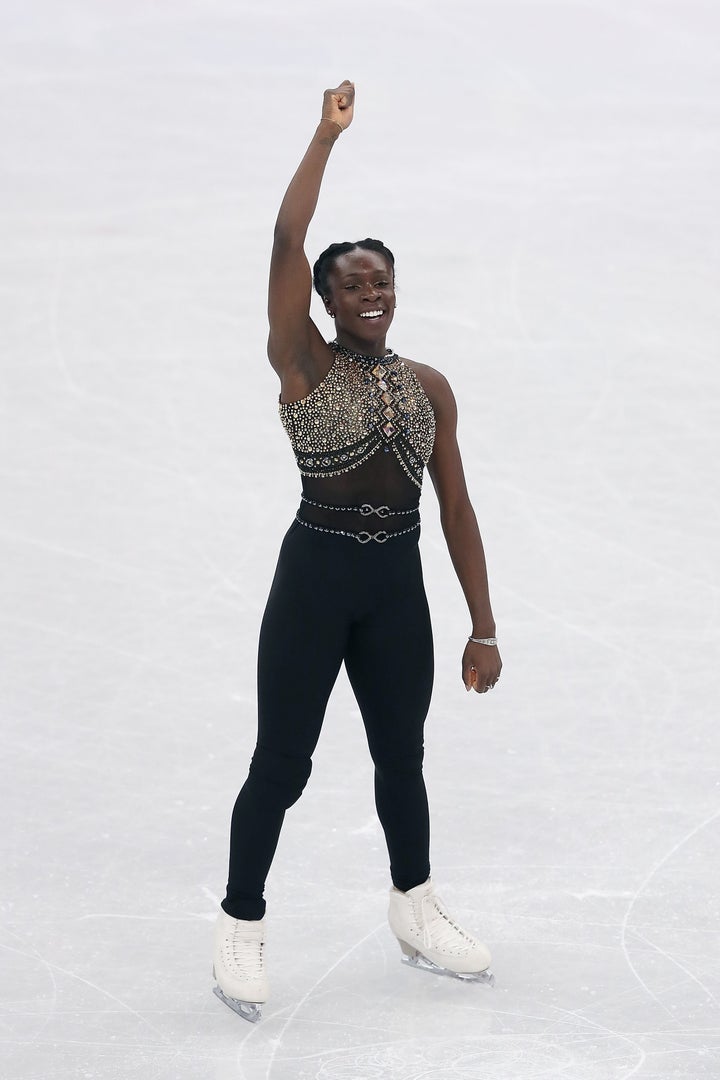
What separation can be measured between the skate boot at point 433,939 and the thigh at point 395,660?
0.39 meters

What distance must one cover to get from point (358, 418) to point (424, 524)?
2.90 meters

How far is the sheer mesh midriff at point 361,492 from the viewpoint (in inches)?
135

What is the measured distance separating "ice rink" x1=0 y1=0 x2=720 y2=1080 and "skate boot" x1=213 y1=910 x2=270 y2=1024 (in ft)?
0.21

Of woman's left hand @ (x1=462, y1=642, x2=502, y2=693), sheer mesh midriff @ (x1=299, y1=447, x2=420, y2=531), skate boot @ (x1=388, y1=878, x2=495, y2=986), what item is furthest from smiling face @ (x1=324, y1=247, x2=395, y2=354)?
skate boot @ (x1=388, y1=878, x2=495, y2=986)

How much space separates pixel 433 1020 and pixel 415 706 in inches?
27.5

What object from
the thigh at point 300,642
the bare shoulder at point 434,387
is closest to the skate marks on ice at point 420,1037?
the thigh at point 300,642

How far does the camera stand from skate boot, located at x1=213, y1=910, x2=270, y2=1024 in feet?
11.5

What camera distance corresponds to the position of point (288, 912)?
3.98 m

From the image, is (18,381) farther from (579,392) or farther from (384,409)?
(384,409)

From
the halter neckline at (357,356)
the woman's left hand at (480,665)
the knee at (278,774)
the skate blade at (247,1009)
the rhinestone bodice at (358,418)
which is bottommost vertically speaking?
the skate blade at (247,1009)

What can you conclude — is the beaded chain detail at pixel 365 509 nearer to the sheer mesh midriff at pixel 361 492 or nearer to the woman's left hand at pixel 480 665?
the sheer mesh midriff at pixel 361 492

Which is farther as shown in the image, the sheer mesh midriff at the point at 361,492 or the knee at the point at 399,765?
the knee at the point at 399,765

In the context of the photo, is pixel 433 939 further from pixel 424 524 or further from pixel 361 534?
pixel 424 524

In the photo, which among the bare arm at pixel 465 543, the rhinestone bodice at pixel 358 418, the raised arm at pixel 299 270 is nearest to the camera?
the raised arm at pixel 299 270
